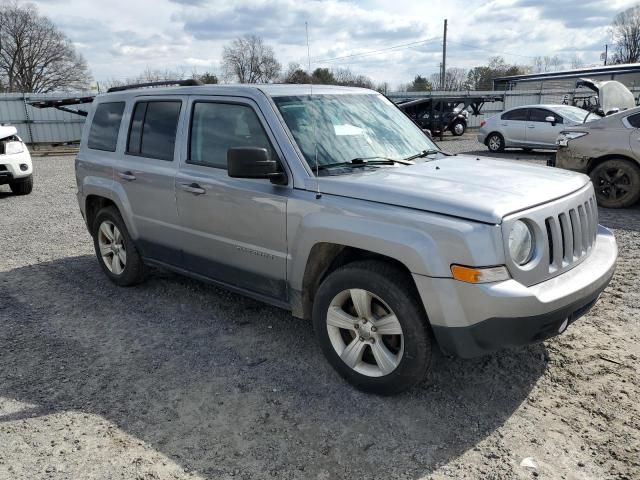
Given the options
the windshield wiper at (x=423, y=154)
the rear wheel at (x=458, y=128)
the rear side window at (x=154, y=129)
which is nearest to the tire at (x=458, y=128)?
the rear wheel at (x=458, y=128)

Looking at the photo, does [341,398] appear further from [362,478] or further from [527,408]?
[527,408]

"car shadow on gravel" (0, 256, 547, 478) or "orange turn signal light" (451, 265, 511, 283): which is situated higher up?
"orange turn signal light" (451, 265, 511, 283)

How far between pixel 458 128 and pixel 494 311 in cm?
2227

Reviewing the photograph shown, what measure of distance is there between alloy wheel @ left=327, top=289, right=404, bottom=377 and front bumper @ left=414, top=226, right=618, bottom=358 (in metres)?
0.31

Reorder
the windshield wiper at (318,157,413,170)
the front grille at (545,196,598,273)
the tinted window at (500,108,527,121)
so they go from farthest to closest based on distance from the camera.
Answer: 1. the tinted window at (500,108,527,121)
2. the windshield wiper at (318,157,413,170)
3. the front grille at (545,196,598,273)

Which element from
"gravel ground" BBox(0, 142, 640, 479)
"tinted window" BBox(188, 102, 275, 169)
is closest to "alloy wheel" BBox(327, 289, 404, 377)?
"gravel ground" BBox(0, 142, 640, 479)

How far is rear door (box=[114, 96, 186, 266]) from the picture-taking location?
440 cm

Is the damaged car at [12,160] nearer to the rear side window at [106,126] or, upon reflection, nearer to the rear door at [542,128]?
the rear side window at [106,126]

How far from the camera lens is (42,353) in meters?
4.01

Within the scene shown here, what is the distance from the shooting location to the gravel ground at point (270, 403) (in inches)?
108

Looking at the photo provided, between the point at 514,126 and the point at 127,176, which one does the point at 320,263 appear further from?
the point at 514,126

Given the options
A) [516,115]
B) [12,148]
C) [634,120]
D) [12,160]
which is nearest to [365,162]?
[634,120]

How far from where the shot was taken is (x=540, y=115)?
A: 15742 millimetres

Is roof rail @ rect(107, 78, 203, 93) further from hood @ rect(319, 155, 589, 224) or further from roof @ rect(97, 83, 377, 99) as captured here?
hood @ rect(319, 155, 589, 224)
